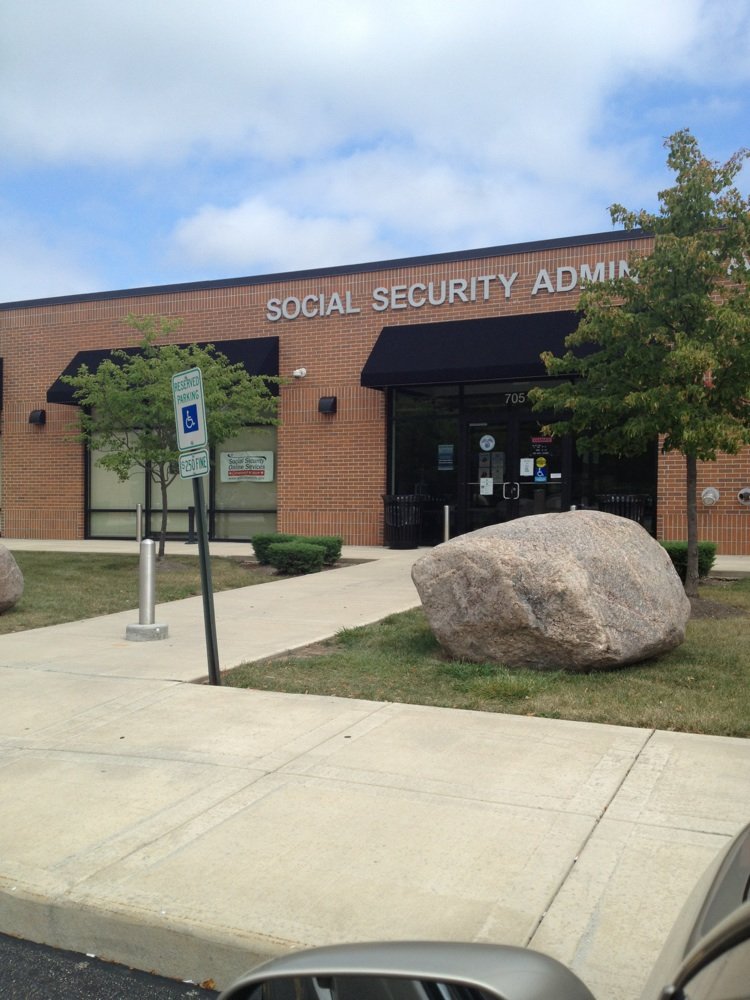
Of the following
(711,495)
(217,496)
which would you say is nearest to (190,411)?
(711,495)

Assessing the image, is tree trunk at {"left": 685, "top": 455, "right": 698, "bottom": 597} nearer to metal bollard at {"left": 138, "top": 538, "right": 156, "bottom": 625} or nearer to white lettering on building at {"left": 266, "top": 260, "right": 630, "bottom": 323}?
metal bollard at {"left": 138, "top": 538, "right": 156, "bottom": 625}

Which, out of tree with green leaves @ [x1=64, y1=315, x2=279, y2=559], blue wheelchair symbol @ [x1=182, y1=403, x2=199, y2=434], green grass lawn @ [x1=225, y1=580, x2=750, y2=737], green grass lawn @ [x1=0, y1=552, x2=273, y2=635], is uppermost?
tree with green leaves @ [x1=64, y1=315, x2=279, y2=559]

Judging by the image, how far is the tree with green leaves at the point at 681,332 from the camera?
1007 cm

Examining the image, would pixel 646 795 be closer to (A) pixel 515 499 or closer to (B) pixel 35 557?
(A) pixel 515 499

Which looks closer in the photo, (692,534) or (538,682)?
(538,682)

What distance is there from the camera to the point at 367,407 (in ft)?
62.6

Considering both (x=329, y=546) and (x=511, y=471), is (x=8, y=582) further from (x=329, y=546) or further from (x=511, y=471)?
(x=511, y=471)

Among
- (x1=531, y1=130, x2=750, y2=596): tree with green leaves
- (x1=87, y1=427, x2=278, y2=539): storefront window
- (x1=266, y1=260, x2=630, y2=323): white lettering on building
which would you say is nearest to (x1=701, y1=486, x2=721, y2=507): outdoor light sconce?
(x1=266, y1=260, x2=630, y2=323): white lettering on building

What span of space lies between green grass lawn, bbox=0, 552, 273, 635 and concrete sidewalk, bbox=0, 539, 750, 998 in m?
4.11

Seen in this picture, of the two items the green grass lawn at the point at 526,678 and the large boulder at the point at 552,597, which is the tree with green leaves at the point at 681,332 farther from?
the large boulder at the point at 552,597

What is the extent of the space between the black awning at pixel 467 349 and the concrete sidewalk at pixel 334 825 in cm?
1148

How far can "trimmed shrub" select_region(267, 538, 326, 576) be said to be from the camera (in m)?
14.3

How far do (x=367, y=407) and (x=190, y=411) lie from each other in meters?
12.4

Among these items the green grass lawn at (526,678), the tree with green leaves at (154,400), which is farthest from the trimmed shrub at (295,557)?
the green grass lawn at (526,678)
